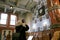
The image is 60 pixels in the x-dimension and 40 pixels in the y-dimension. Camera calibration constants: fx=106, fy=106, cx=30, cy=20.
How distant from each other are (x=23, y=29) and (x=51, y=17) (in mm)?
1905

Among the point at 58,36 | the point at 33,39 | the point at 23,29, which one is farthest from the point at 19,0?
the point at 58,36

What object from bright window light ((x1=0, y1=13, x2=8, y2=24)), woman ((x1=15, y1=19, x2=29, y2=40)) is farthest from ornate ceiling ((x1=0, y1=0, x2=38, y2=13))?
woman ((x1=15, y1=19, x2=29, y2=40))

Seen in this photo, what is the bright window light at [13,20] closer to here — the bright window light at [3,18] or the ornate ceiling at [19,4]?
the bright window light at [3,18]

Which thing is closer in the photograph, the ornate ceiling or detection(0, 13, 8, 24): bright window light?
the ornate ceiling

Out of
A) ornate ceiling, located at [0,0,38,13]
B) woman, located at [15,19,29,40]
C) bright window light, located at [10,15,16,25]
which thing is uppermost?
ornate ceiling, located at [0,0,38,13]

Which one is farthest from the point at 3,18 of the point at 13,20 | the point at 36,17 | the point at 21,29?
the point at 21,29

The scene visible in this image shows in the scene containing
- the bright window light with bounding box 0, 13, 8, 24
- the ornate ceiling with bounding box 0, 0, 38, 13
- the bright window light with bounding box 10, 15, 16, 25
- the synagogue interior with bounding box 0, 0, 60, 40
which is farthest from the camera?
the bright window light with bounding box 10, 15, 16, 25

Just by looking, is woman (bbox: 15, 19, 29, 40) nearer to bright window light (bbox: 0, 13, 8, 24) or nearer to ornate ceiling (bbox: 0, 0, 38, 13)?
ornate ceiling (bbox: 0, 0, 38, 13)

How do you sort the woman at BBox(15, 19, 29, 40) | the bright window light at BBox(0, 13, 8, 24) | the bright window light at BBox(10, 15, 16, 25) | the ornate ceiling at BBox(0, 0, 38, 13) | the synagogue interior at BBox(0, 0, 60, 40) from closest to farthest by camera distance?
the woman at BBox(15, 19, 29, 40) < the synagogue interior at BBox(0, 0, 60, 40) < the ornate ceiling at BBox(0, 0, 38, 13) < the bright window light at BBox(0, 13, 8, 24) < the bright window light at BBox(10, 15, 16, 25)

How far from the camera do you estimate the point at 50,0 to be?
15.7 feet

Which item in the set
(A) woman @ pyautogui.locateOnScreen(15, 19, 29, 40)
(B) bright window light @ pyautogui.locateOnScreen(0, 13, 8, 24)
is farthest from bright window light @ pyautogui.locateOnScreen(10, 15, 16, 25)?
(A) woman @ pyautogui.locateOnScreen(15, 19, 29, 40)

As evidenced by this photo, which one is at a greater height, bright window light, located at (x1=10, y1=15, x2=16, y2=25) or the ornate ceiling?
the ornate ceiling

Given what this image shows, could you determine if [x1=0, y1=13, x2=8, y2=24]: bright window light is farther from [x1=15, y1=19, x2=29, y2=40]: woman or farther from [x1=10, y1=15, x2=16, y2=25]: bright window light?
[x1=15, y1=19, x2=29, y2=40]: woman

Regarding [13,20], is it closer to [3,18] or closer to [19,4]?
[3,18]
